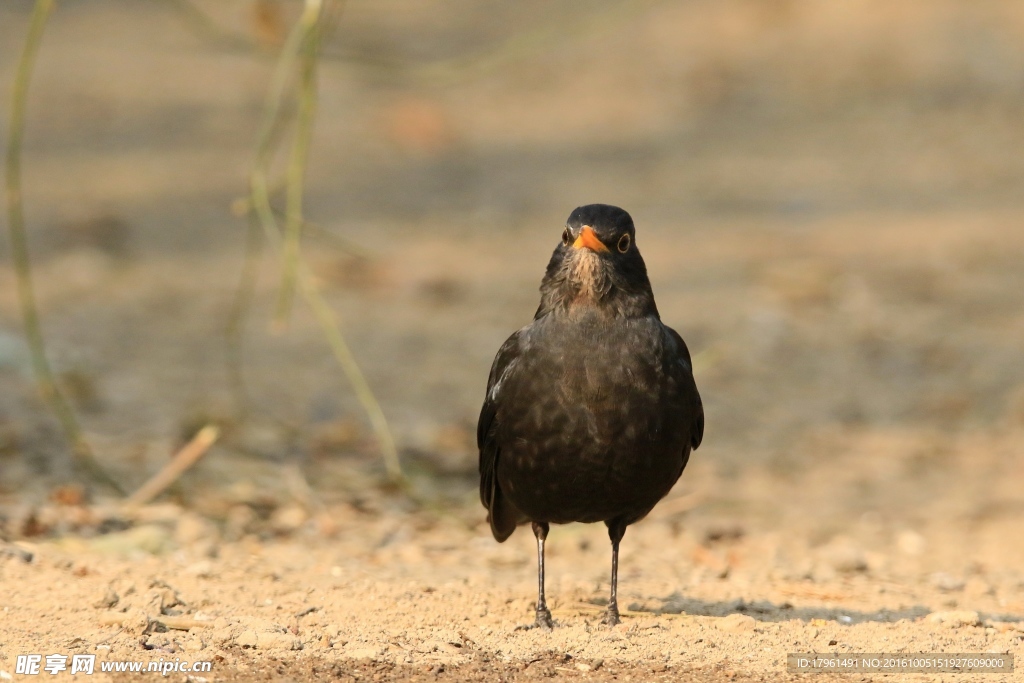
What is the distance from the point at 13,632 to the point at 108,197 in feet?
26.5

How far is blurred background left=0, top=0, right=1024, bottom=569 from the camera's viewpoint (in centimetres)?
732

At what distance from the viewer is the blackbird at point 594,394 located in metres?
4.48

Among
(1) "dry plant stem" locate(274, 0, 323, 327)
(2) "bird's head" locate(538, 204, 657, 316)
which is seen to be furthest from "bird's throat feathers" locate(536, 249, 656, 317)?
(1) "dry plant stem" locate(274, 0, 323, 327)

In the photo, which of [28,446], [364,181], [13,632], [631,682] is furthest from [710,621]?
[364,181]

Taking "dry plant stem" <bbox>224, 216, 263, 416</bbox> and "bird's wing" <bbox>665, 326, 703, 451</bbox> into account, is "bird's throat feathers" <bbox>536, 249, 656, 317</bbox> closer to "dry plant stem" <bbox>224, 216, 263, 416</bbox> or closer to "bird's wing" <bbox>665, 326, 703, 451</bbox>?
"bird's wing" <bbox>665, 326, 703, 451</bbox>

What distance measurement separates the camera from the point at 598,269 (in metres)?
4.64

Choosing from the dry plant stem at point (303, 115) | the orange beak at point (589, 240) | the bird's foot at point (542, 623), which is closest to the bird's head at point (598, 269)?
the orange beak at point (589, 240)

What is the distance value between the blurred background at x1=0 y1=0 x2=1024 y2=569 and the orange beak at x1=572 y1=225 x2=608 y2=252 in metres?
1.27

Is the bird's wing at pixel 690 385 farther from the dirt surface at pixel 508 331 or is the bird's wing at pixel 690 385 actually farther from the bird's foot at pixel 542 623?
the bird's foot at pixel 542 623

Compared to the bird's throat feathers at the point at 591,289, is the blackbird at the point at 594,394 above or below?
below

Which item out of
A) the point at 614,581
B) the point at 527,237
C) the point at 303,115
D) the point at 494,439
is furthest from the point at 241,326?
the point at 614,581

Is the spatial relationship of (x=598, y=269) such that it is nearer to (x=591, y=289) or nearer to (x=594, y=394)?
(x=591, y=289)

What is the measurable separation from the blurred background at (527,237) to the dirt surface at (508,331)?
0.12 ft

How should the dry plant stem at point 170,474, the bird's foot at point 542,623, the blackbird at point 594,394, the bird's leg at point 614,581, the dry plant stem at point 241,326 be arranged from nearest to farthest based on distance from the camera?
the blackbird at point 594,394
the bird's foot at point 542,623
the bird's leg at point 614,581
the dry plant stem at point 170,474
the dry plant stem at point 241,326
